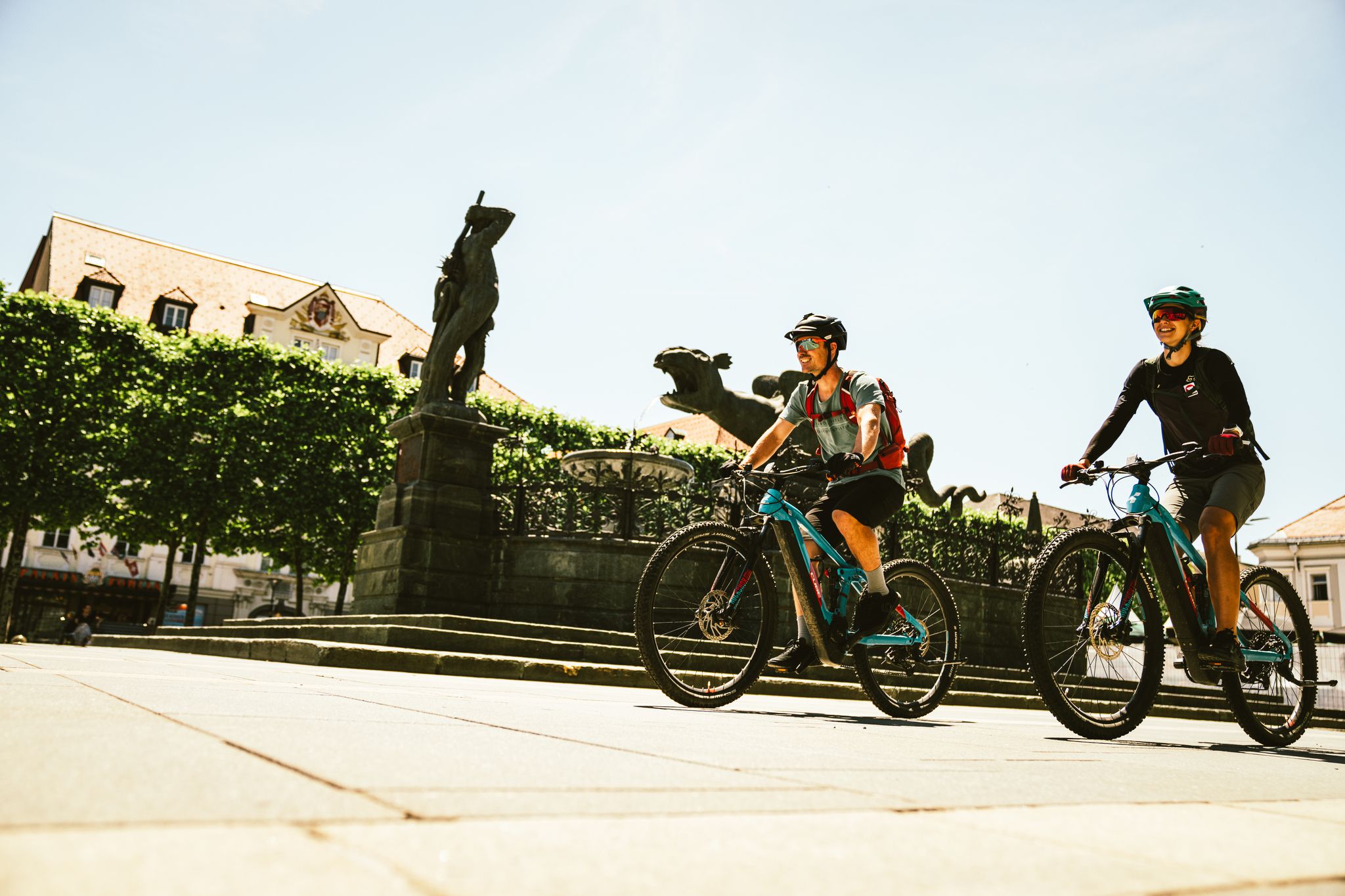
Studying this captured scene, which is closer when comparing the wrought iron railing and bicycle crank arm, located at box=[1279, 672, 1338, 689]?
bicycle crank arm, located at box=[1279, 672, 1338, 689]

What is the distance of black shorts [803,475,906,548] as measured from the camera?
18.3 ft

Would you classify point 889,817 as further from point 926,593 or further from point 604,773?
point 926,593

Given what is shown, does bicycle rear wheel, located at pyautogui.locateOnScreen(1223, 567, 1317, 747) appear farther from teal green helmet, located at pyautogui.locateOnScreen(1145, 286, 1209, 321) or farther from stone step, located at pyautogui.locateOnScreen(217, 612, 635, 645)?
stone step, located at pyautogui.locateOnScreen(217, 612, 635, 645)

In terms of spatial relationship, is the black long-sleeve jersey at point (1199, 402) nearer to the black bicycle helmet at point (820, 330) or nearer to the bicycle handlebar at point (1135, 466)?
the bicycle handlebar at point (1135, 466)

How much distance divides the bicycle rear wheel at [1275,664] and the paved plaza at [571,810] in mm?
2064

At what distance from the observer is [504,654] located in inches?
389

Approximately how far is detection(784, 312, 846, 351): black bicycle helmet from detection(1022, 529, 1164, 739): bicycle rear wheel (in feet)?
5.38

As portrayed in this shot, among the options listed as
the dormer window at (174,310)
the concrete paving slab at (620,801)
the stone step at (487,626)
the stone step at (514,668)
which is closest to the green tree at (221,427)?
the dormer window at (174,310)

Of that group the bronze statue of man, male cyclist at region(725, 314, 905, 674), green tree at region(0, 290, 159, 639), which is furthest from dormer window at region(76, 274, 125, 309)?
male cyclist at region(725, 314, 905, 674)

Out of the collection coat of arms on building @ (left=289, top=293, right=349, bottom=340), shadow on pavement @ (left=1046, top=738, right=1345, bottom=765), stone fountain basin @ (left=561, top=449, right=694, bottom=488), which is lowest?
shadow on pavement @ (left=1046, top=738, right=1345, bottom=765)

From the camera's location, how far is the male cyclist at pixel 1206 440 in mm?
5188

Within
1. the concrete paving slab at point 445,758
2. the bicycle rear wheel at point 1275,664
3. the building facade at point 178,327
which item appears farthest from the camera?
the building facade at point 178,327

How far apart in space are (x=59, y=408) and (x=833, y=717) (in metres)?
29.0

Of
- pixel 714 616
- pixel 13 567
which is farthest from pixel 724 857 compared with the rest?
pixel 13 567
